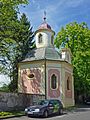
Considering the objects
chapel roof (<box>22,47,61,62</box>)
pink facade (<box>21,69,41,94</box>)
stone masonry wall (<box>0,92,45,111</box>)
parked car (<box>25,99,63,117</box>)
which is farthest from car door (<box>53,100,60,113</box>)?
chapel roof (<box>22,47,61,62</box>)

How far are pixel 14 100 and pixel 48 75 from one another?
9.78 metres

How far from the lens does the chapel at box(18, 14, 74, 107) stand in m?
38.6

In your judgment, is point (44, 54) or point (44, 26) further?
point (44, 26)

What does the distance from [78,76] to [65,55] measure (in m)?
8.18

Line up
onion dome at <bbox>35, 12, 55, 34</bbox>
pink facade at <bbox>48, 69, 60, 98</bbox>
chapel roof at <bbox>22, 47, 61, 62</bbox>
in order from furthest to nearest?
onion dome at <bbox>35, 12, 55, 34</bbox>, chapel roof at <bbox>22, 47, 61, 62</bbox>, pink facade at <bbox>48, 69, 60, 98</bbox>

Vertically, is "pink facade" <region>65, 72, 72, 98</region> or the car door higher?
"pink facade" <region>65, 72, 72, 98</region>

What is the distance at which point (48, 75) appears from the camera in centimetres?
3875

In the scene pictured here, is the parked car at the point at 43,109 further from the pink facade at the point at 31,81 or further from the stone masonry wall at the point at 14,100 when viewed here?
the pink facade at the point at 31,81

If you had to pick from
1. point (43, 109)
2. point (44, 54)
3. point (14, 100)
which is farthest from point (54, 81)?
point (43, 109)

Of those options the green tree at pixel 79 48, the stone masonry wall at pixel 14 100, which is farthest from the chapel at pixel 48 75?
the green tree at pixel 79 48

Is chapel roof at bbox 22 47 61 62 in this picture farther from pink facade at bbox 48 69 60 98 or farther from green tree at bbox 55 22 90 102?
green tree at bbox 55 22 90 102

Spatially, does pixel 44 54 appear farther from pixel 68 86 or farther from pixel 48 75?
pixel 68 86

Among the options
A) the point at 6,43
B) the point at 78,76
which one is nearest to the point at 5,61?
the point at 6,43

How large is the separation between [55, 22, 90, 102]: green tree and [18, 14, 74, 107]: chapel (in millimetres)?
6076
